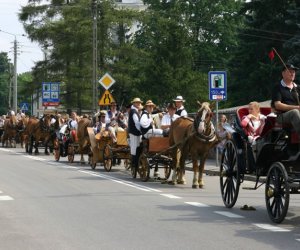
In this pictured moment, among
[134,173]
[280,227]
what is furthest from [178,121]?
[280,227]

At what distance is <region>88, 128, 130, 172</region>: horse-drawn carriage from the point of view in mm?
22859

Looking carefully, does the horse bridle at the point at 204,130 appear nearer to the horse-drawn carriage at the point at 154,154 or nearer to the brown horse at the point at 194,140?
the brown horse at the point at 194,140

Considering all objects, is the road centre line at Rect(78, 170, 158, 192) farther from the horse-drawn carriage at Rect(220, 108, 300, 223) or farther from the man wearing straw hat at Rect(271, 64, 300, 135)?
the man wearing straw hat at Rect(271, 64, 300, 135)

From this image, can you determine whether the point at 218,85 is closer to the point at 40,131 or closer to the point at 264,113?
the point at 264,113

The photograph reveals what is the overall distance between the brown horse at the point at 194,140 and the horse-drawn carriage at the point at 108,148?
416 cm

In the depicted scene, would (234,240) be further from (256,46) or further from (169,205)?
(256,46)

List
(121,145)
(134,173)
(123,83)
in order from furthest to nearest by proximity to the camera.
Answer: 1. (123,83)
2. (121,145)
3. (134,173)

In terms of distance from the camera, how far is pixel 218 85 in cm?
2380

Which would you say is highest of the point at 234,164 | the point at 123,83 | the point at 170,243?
the point at 123,83

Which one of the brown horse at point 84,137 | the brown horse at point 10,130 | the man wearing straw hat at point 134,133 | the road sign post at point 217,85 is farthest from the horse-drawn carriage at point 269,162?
the brown horse at point 10,130

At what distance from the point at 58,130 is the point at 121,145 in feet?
32.1

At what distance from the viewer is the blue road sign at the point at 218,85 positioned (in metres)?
23.6

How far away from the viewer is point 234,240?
9.62 metres

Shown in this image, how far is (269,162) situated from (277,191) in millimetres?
922
